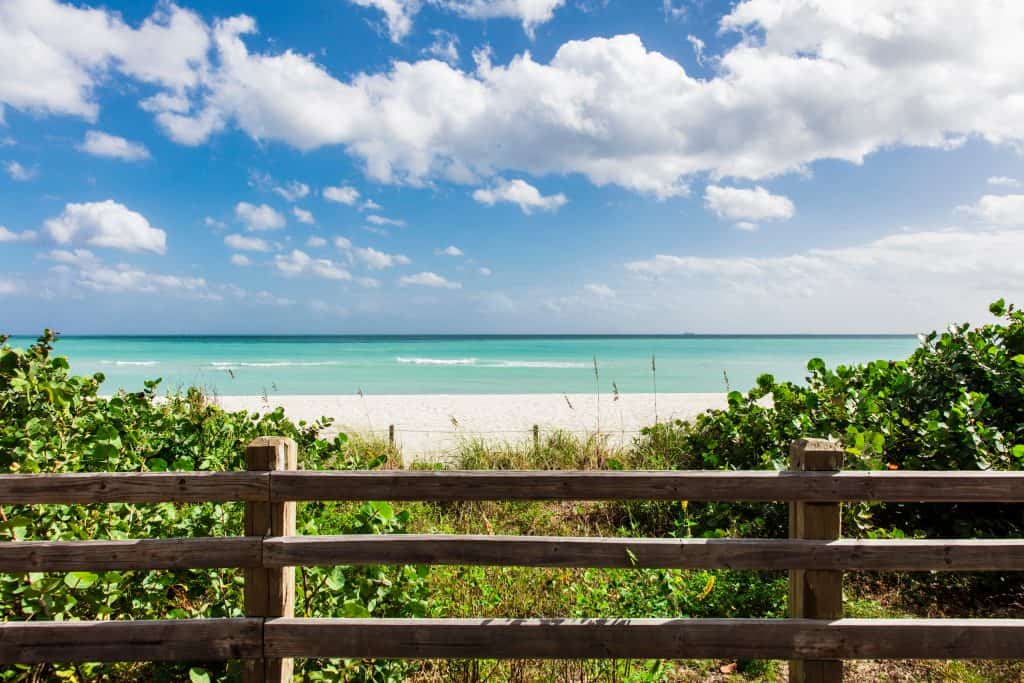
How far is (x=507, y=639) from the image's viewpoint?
2971 millimetres

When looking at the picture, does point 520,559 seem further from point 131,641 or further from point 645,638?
point 131,641

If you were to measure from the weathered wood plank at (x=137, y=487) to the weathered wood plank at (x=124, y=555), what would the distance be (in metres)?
0.21

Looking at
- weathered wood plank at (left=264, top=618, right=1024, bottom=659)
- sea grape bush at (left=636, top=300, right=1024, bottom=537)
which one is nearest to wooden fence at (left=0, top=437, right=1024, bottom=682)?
weathered wood plank at (left=264, top=618, right=1024, bottom=659)

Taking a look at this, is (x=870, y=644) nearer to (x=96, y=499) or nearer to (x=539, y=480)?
(x=539, y=480)

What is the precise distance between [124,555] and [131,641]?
43 cm

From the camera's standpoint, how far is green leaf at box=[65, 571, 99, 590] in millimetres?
3074

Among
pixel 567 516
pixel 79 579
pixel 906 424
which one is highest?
pixel 906 424

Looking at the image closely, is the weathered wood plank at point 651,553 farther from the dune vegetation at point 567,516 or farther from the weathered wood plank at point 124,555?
the dune vegetation at point 567,516

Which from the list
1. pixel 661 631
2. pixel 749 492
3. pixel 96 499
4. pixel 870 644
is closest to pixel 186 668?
pixel 96 499

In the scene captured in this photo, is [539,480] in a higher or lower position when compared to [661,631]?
higher

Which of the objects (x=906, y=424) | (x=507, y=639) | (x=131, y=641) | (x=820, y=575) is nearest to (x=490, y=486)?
(x=507, y=639)

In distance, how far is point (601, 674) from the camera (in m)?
3.35

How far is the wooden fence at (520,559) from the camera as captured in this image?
294 cm

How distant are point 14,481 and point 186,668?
133 cm
